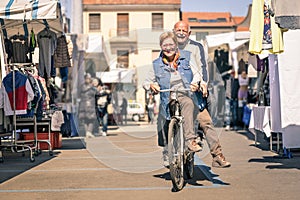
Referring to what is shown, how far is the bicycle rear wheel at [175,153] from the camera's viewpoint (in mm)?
5906

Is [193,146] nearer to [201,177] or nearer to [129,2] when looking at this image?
[201,177]

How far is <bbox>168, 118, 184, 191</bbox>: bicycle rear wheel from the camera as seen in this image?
591 cm

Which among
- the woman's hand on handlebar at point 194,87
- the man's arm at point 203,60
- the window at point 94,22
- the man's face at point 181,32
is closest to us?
the woman's hand on handlebar at point 194,87

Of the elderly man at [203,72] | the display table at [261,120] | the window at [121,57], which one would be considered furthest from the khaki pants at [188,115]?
the display table at [261,120]

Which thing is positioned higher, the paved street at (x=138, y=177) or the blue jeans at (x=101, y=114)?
the blue jeans at (x=101, y=114)

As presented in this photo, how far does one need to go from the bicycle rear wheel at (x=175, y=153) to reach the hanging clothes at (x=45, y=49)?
7.01 m

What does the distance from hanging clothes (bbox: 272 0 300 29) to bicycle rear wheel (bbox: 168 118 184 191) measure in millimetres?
1883

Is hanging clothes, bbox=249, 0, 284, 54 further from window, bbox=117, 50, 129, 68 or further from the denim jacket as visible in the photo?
the denim jacket

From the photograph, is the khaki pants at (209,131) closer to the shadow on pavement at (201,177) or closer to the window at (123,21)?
the shadow on pavement at (201,177)

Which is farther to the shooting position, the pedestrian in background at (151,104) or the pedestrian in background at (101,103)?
the pedestrian in background at (101,103)

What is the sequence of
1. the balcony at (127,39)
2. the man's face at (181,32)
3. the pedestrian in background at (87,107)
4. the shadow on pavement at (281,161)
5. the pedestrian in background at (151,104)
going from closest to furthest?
the man's face at (181,32), the balcony at (127,39), the pedestrian in background at (151,104), the shadow on pavement at (281,161), the pedestrian in background at (87,107)

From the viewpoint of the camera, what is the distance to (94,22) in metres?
53.0

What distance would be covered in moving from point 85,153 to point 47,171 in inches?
119

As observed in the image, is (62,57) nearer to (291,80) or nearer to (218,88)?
(218,88)
